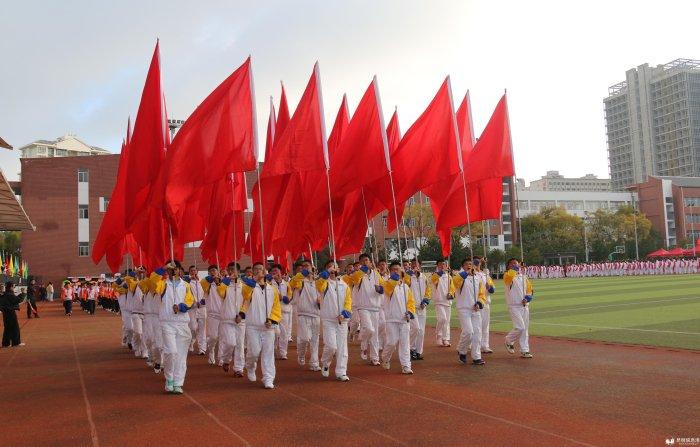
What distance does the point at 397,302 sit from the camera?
1126 centimetres

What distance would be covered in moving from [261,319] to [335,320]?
4.23 ft

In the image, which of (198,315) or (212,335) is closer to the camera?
(212,335)

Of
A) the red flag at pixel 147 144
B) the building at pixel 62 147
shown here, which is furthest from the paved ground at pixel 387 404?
the building at pixel 62 147

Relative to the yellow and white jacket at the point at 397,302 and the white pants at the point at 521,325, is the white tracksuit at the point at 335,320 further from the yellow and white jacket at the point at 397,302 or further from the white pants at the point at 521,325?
the white pants at the point at 521,325

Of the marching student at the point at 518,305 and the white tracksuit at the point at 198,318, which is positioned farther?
the white tracksuit at the point at 198,318

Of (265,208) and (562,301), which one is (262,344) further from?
(562,301)

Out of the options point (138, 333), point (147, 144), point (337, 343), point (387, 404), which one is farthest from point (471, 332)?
point (138, 333)

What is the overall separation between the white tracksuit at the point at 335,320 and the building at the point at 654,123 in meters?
140

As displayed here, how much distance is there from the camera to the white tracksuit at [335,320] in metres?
10.3

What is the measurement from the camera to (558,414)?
7.35 metres

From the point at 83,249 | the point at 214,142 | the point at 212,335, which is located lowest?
the point at 212,335

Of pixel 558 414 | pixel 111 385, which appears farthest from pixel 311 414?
pixel 111 385

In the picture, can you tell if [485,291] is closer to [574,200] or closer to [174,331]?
[174,331]

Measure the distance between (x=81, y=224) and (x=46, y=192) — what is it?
13.1 ft
